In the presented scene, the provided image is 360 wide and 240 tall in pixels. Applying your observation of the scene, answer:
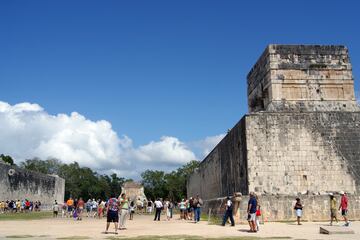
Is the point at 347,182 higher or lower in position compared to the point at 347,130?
lower

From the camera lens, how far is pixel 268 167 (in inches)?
723

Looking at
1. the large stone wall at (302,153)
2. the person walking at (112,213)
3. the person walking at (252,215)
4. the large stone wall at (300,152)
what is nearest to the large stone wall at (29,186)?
the large stone wall at (300,152)

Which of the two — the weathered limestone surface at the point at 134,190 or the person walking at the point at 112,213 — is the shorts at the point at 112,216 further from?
the weathered limestone surface at the point at 134,190

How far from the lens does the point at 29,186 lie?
138 feet

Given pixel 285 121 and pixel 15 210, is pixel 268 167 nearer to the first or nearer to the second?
pixel 285 121

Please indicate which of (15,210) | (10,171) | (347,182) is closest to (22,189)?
(10,171)

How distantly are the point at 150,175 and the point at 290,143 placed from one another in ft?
239

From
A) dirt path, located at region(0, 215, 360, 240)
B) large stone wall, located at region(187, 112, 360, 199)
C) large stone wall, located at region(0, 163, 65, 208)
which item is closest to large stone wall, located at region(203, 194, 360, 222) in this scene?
dirt path, located at region(0, 215, 360, 240)

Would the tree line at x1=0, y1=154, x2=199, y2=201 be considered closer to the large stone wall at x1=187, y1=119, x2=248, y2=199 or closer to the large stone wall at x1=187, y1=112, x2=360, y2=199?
the large stone wall at x1=187, y1=119, x2=248, y2=199

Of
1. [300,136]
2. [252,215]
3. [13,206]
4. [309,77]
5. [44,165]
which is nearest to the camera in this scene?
[252,215]

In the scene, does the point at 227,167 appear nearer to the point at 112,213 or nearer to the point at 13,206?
the point at 112,213

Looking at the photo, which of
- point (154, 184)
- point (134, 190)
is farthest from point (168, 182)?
point (134, 190)

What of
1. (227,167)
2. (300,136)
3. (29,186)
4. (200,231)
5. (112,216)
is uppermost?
(300,136)

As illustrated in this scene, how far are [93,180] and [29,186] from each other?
1913 inches
